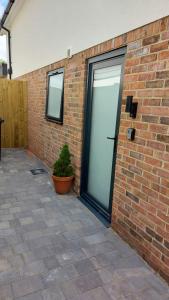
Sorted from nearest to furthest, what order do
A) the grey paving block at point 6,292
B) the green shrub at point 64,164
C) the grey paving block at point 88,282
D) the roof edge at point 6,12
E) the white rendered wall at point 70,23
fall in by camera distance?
the grey paving block at point 6,292 → the grey paving block at point 88,282 → the white rendered wall at point 70,23 → the green shrub at point 64,164 → the roof edge at point 6,12

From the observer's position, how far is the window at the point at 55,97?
397 centimetres

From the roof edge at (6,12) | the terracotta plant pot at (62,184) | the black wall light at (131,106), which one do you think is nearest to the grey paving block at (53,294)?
the black wall light at (131,106)

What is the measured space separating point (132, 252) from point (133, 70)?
1.75 m

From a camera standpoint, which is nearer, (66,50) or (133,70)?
(133,70)

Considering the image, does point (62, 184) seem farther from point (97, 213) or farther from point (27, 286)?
point (27, 286)

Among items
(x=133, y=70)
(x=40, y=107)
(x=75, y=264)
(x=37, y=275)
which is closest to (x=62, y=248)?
(x=75, y=264)

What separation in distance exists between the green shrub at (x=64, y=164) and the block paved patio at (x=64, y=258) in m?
0.42

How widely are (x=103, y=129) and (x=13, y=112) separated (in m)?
4.12

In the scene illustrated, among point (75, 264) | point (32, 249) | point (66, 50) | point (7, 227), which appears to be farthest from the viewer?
point (66, 50)

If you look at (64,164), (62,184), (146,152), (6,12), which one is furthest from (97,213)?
(6,12)

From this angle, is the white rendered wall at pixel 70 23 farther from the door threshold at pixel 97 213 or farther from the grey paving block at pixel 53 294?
the grey paving block at pixel 53 294

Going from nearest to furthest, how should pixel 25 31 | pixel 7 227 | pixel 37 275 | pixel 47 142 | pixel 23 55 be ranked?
pixel 37 275 < pixel 7 227 < pixel 47 142 < pixel 25 31 < pixel 23 55

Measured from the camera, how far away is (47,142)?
477 centimetres

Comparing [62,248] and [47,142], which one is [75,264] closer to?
[62,248]
